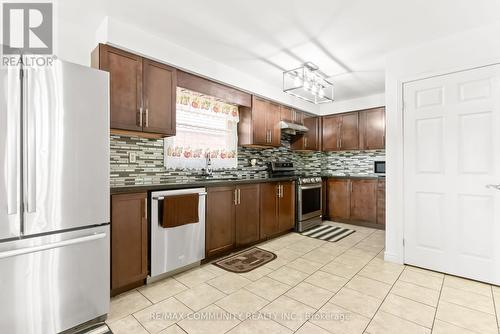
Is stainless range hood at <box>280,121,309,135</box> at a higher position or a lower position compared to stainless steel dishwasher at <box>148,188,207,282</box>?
higher

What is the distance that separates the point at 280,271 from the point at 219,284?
70cm

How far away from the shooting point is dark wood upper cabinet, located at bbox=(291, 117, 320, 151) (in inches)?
196

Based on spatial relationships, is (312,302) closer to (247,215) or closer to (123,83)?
(247,215)

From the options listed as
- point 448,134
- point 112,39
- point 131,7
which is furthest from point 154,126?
point 448,134

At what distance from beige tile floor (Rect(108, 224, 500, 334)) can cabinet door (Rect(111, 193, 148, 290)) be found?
0.60 ft

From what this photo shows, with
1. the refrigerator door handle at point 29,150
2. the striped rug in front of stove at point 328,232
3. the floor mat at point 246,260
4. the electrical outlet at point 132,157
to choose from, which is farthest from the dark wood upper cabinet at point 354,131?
the refrigerator door handle at point 29,150

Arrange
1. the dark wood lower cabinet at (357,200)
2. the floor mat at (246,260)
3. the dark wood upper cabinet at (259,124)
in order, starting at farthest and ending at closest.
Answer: the dark wood lower cabinet at (357,200) → the dark wood upper cabinet at (259,124) → the floor mat at (246,260)

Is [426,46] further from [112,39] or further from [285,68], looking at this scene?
[112,39]

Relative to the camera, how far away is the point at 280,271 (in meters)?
2.68

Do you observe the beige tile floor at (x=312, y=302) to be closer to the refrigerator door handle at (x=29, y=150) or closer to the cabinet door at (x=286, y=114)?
the refrigerator door handle at (x=29, y=150)

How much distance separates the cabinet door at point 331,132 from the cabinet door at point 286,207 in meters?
1.55

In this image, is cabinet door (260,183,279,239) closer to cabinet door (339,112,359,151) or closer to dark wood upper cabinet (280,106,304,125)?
dark wood upper cabinet (280,106,304,125)

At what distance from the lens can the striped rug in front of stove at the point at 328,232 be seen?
156 inches

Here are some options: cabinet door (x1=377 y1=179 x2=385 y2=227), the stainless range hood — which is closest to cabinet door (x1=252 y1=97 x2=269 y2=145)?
the stainless range hood
